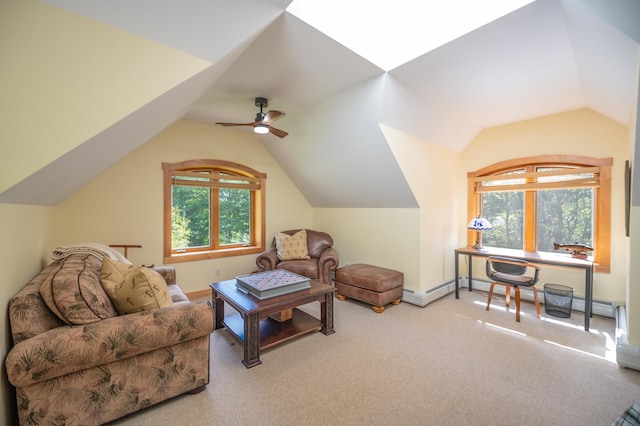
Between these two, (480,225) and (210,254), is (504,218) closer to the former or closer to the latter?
(480,225)

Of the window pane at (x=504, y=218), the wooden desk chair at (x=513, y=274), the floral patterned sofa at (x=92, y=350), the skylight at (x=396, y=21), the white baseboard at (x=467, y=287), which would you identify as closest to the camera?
the floral patterned sofa at (x=92, y=350)

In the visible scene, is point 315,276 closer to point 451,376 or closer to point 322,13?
point 451,376

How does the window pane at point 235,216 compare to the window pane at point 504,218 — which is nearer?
the window pane at point 504,218

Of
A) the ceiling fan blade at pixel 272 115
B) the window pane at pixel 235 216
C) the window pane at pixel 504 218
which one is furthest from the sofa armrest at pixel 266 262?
the window pane at pixel 504 218

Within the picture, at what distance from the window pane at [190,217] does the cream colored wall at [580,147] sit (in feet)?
15.2

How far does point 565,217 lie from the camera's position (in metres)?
3.74

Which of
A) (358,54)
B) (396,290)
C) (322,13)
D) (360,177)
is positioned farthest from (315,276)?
(322,13)

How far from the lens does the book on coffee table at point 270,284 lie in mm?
2510

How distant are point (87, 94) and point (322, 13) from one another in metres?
1.66

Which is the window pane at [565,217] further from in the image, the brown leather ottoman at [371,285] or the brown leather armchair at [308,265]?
the brown leather armchair at [308,265]

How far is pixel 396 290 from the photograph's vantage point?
3.68 m

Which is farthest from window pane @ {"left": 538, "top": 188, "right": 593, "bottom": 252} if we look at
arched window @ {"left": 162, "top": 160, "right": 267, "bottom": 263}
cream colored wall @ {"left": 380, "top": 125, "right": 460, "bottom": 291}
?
arched window @ {"left": 162, "top": 160, "right": 267, "bottom": 263}

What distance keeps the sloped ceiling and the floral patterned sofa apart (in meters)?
0.66

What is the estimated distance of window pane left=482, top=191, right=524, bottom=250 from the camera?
4133 mm
